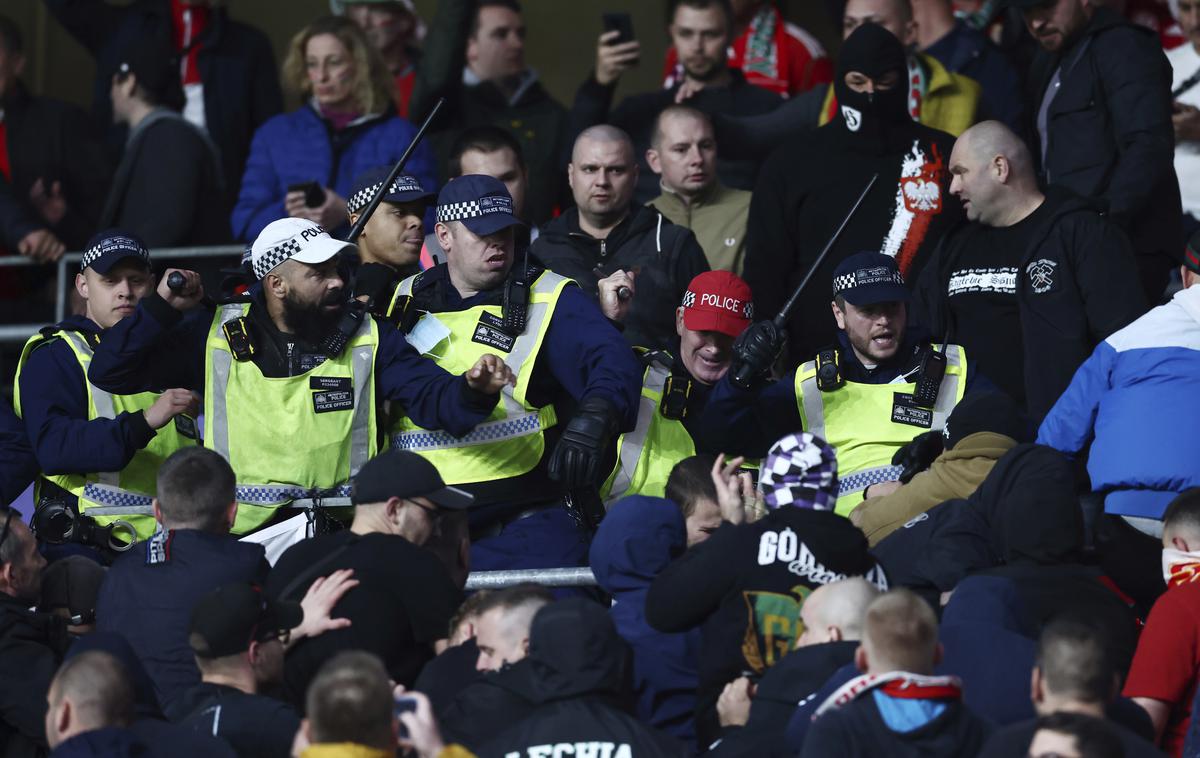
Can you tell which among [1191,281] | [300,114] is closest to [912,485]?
[1191,281]

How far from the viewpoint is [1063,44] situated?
981 centimetres

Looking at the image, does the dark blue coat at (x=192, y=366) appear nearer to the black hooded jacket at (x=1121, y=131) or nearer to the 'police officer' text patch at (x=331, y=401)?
the 'police officer' text patch at (x=331, y=401)

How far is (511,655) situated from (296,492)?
192 cm

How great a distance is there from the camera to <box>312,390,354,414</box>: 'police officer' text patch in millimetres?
7898

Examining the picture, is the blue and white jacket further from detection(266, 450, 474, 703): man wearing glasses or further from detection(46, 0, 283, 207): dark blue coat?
detection(46, 0, 283, 207): dark blue coat

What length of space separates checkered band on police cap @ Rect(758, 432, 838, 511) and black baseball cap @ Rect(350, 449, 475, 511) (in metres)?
1.11

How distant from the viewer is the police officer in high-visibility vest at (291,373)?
7.90 meters

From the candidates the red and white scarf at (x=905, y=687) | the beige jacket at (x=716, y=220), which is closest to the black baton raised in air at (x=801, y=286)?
the beige jacket at (x=716, y=220)

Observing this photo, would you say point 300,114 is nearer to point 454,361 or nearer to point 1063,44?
point 454,361

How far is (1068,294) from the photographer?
8.62 m

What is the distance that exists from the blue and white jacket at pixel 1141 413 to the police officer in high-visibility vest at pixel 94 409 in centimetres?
343

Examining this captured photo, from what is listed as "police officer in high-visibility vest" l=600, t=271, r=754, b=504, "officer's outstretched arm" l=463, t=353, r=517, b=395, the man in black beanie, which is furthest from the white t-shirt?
the man in black beanie

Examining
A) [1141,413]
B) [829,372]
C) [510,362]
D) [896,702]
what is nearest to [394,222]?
[510,362]

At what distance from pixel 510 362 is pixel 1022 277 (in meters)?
2.24
